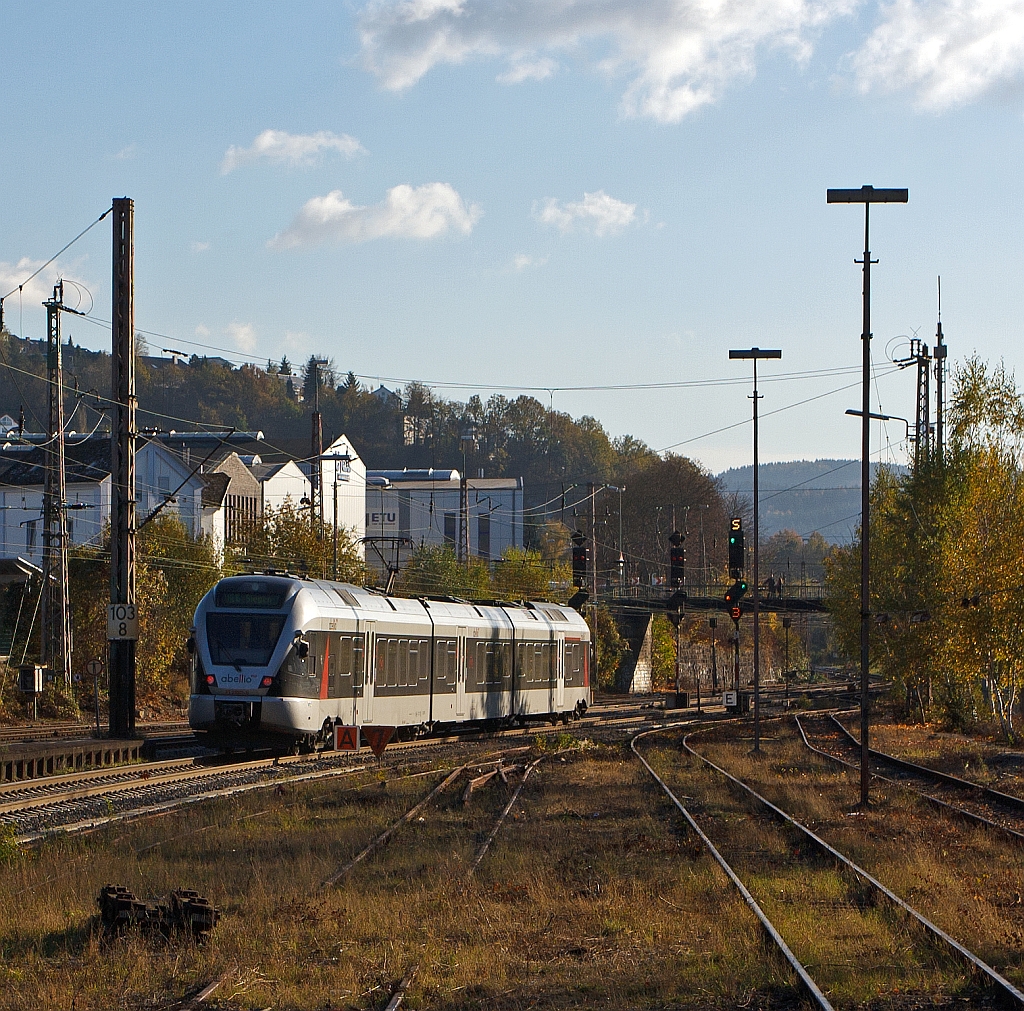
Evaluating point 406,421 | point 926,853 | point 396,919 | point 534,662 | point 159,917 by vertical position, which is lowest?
point 926,853

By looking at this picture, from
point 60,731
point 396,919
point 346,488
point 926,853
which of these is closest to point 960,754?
point 926,853

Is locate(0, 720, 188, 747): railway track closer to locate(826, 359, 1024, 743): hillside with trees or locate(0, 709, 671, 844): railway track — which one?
locate(0, 709, 671, 844): railway track

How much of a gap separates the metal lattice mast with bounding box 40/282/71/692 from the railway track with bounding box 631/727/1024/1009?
24.1 metres

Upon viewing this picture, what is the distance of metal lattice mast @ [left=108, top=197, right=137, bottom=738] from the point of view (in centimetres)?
2742

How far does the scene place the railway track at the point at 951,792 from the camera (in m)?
17.9

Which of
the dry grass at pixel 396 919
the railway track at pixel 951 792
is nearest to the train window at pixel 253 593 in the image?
the dry grass at pixel 396 919

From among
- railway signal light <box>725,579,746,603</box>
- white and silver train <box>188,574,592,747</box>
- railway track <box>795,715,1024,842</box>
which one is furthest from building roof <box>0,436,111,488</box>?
railway track <box>795,715,1024,842</box>

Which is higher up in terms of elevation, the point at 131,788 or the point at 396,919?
the point at 396,919

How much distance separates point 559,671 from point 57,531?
15.8 meters

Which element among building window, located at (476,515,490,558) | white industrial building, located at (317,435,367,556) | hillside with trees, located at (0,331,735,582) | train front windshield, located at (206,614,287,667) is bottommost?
train front windshield, located at (206,614,287,667)

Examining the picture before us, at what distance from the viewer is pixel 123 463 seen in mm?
28156

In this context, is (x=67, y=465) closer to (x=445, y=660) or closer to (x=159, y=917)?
(x=445, y=660)

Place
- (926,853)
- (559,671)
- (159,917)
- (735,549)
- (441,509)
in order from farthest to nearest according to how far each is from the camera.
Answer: (441,509)
(559,671)
(735,549)
(926,853)
(159,917)

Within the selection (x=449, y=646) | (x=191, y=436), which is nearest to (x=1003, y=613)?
(x=449, y=646)
